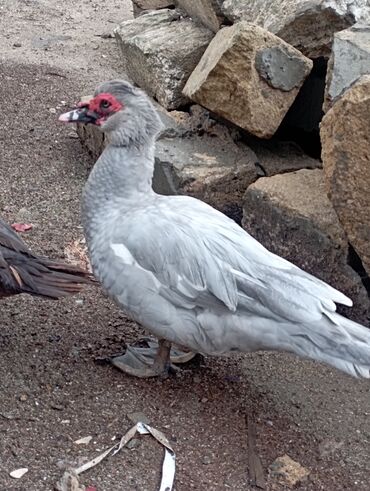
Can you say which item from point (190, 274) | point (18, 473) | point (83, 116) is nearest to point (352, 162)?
point (190, 274)

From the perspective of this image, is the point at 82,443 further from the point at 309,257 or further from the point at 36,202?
the point at 36,202

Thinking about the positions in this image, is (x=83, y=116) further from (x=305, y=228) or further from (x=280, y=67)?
(x=280, y=67)

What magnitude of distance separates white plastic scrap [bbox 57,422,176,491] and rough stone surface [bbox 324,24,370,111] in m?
1.76

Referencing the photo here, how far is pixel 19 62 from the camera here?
682cm

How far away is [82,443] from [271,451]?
2.31ft

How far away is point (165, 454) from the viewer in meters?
3.29

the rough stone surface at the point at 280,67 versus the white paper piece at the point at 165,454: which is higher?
the rough stone surface at the point at 280,67

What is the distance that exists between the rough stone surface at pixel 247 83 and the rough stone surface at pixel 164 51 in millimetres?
692

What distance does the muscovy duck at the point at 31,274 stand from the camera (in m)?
3.70

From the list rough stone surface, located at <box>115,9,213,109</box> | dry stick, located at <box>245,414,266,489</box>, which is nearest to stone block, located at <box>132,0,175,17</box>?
rough stone surface, located at <box>115,9,213,109</box>

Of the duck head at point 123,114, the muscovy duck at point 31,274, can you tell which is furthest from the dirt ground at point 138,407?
the duck head at point 123,114

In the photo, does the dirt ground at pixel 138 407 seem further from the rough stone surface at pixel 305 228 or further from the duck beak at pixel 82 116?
the duck beak at pixel 82 116

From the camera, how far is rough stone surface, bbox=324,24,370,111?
408cm

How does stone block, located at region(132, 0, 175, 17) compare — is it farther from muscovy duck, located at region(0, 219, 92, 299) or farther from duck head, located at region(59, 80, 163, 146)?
muscovy duck, located at region(0, 219, 92, 299)
